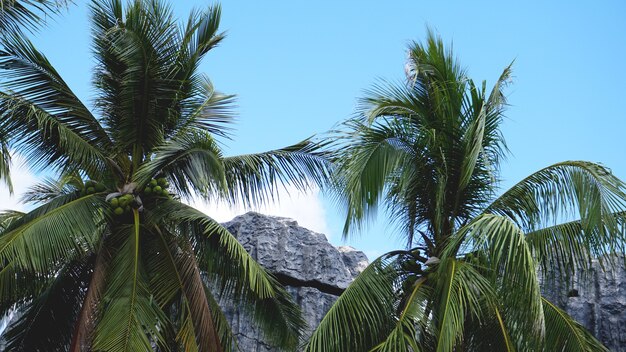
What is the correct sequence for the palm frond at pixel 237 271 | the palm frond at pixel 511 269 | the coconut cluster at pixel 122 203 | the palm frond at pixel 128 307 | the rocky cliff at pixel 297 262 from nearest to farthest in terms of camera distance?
the palm frond at pixel 511 269
the palm frond at pixel 128 307
the coconut cluster at pixel 122 203
the palm frond at pixel 237 271
the rocky cliff at pixel 297 262

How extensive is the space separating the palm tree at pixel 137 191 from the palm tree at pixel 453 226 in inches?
55.2

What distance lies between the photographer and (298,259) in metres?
15.2

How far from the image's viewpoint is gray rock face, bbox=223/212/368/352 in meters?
15.0

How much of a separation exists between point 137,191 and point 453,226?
3.80 meters

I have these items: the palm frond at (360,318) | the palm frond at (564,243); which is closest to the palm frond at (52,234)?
the palm frond at (360,318)

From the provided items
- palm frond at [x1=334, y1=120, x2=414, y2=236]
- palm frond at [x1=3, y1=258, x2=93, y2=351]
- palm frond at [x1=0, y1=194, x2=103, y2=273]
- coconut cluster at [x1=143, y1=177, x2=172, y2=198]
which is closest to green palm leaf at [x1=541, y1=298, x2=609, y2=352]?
palm frond at [x1=334, y1=120, x2=414, y2=236]

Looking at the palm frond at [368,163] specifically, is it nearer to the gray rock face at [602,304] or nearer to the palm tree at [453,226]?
the palm tree at [453,226]

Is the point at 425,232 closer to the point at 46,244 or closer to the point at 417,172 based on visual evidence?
the point at 417,172

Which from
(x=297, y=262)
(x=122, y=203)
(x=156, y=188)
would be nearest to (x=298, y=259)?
(x=297, y=262)

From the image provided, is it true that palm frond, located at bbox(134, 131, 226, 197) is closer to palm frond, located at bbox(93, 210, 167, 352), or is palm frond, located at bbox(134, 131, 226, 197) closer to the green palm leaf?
palm frond, located at bbox(93, 210, 167, 352)

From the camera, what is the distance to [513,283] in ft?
31.1

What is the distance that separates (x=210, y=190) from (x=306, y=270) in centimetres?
361

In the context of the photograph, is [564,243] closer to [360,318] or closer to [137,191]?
[360,318]

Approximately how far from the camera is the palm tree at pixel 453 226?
9688 mm
